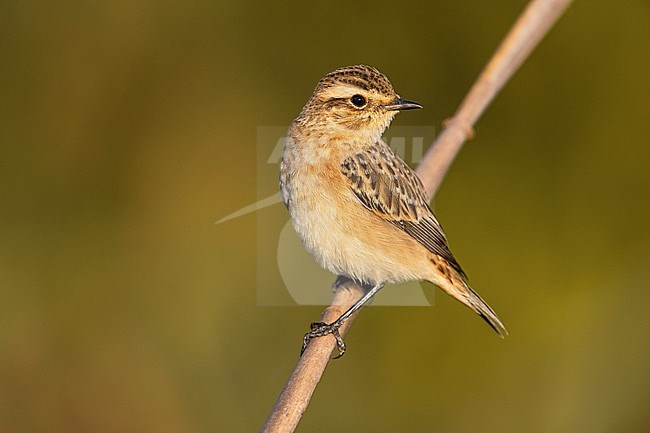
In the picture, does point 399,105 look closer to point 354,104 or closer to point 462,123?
point 354,104

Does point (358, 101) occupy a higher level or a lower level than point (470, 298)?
higher

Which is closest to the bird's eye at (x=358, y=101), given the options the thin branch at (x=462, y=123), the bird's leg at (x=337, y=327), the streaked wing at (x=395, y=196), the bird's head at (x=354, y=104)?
the bird's head at (x=354, y=104)

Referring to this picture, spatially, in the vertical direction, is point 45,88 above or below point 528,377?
above

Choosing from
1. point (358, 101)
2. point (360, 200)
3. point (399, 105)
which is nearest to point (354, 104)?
point (358, 101)

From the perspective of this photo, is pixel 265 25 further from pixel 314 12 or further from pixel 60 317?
pixel 60 317

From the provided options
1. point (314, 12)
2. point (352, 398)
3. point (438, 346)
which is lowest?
point (352, 398)

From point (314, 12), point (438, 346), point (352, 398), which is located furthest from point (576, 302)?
point (314, 12)
